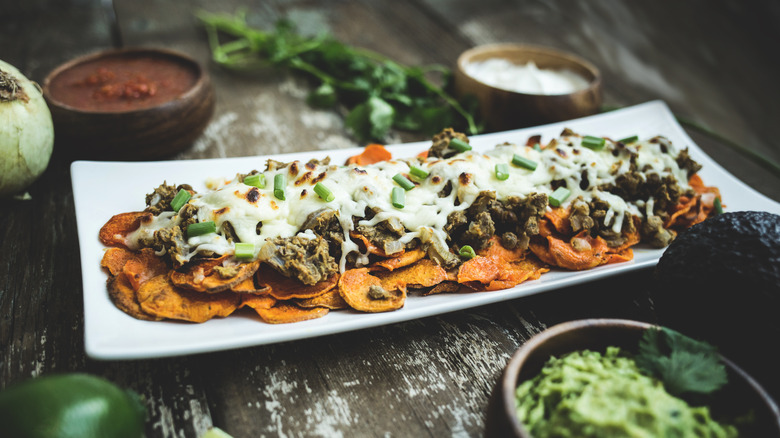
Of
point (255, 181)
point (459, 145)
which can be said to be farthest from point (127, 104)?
point (459, 145)

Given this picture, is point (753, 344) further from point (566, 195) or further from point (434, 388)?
point (434, 388)

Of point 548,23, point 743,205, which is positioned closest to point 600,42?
point 548,23

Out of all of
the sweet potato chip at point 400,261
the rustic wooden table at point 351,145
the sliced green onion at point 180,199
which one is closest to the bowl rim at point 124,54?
the rustic wooden table at point 351,145

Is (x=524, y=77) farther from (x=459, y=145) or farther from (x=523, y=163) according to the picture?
(x=523, y=163)

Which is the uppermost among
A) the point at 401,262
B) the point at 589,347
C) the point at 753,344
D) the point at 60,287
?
the point at 753,344

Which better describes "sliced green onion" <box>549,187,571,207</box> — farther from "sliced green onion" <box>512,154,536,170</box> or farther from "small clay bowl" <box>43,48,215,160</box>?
"small clay bowl" <box>43,48,215,160</box>

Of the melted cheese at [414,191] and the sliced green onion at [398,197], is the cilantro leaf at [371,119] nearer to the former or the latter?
the melted cheese at [414,191]

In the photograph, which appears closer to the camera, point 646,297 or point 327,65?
point 646,297
